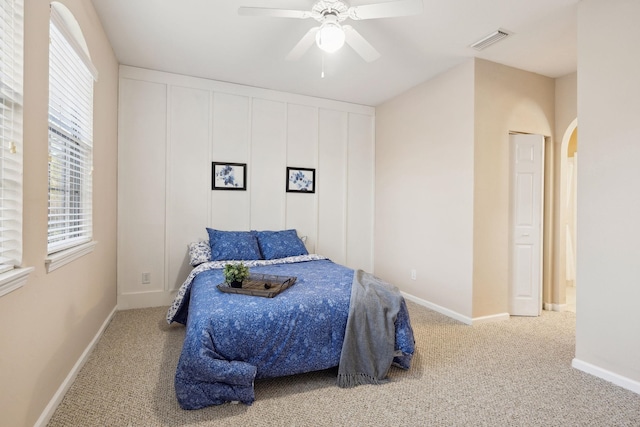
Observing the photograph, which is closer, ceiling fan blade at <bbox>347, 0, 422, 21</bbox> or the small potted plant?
ceiling fan blade at <bbox>347, 0, 422, 21</bbox>

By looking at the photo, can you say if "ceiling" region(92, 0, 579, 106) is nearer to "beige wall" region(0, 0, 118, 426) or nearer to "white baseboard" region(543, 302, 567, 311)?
"beige wall" region(0, 0, 118, 426)

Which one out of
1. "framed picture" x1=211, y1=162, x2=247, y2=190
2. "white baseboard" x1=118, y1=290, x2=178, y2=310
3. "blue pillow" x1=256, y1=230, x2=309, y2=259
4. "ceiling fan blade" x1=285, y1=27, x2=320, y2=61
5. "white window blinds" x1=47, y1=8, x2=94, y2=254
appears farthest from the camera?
"framed picture" x1=211, y1=162, x2=247, y2=190

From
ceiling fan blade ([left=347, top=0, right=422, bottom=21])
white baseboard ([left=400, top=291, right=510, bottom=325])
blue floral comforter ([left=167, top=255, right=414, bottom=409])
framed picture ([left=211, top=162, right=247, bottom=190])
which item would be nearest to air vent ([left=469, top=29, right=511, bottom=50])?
ceiling fan blade ([left=347, top=0, right=422, bottom=21])

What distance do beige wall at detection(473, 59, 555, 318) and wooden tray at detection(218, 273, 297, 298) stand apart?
2004mm

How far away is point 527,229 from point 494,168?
0.82 m

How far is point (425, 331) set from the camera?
306cm

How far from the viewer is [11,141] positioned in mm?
1380

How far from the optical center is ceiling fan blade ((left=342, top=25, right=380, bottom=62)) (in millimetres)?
2322

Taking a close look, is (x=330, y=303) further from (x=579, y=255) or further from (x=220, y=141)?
(x=220, y=141)

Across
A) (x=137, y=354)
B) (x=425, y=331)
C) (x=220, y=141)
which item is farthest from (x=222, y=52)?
(x=425, y=331)

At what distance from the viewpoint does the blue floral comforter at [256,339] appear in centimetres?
182

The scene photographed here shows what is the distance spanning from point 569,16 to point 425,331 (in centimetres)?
285

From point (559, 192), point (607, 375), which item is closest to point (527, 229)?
point (559, 192)

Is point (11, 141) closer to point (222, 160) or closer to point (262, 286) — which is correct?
point (262, 286)
